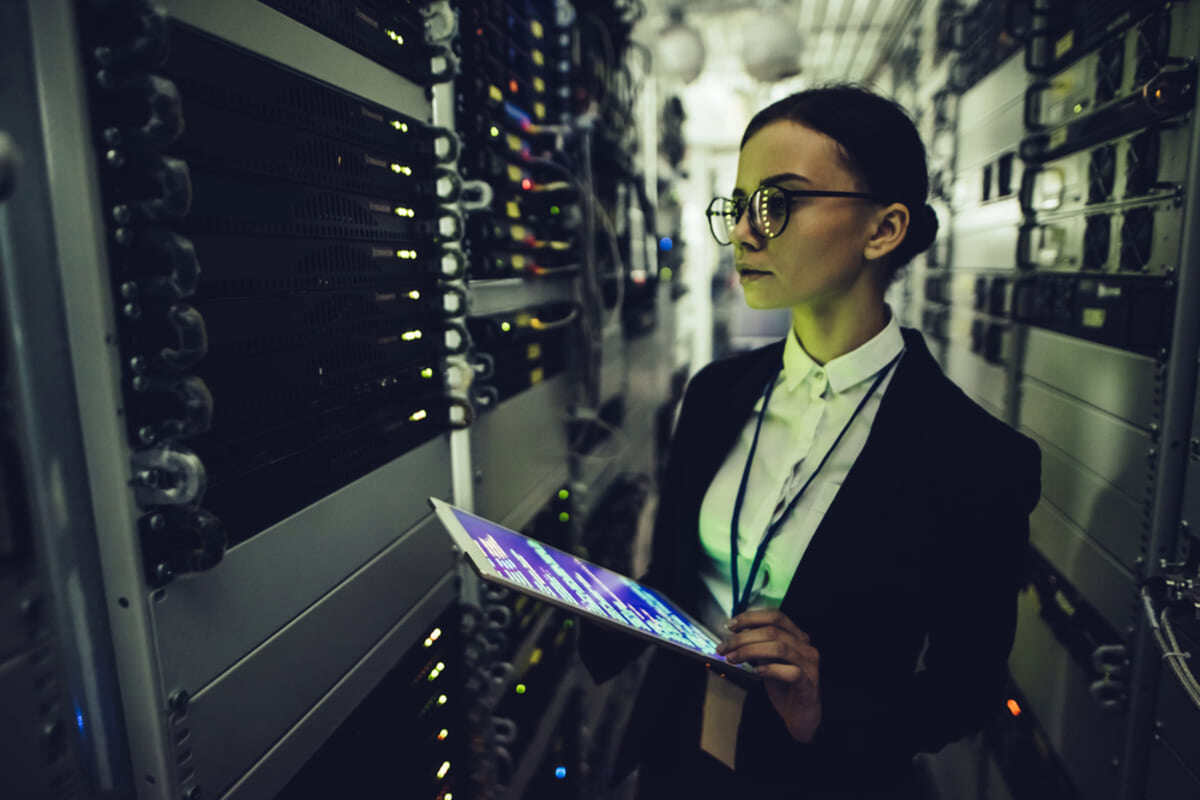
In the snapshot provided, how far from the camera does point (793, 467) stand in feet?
4.01

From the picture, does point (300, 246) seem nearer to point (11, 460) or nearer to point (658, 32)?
point (11, 460)

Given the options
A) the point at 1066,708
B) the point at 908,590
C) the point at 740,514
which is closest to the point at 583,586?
the point at 740,514

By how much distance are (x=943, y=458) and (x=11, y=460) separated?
3.64ft

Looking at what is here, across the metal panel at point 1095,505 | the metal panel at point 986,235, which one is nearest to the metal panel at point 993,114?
the metal panel at point 986,235

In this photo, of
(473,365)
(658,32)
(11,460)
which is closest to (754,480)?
(473,365)

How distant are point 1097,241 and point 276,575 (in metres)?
1.77

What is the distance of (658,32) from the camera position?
4023 mm

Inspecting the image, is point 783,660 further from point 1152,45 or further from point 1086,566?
point 1152,45

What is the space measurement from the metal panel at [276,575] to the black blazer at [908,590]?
69 cm

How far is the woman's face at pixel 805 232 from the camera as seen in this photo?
1.17 m

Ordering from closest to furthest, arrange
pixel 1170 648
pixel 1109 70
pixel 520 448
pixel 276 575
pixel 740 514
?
pixel 276 575
pixel 1170 648
pixel 740 514
pixel 1109 70
pixel 520 448

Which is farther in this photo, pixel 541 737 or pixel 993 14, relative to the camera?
pixel 993 14

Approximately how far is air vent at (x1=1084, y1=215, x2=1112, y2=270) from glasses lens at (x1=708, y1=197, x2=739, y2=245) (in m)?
0.85

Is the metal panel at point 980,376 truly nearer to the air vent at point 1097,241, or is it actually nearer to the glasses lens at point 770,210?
the air vent at point 1097,241
